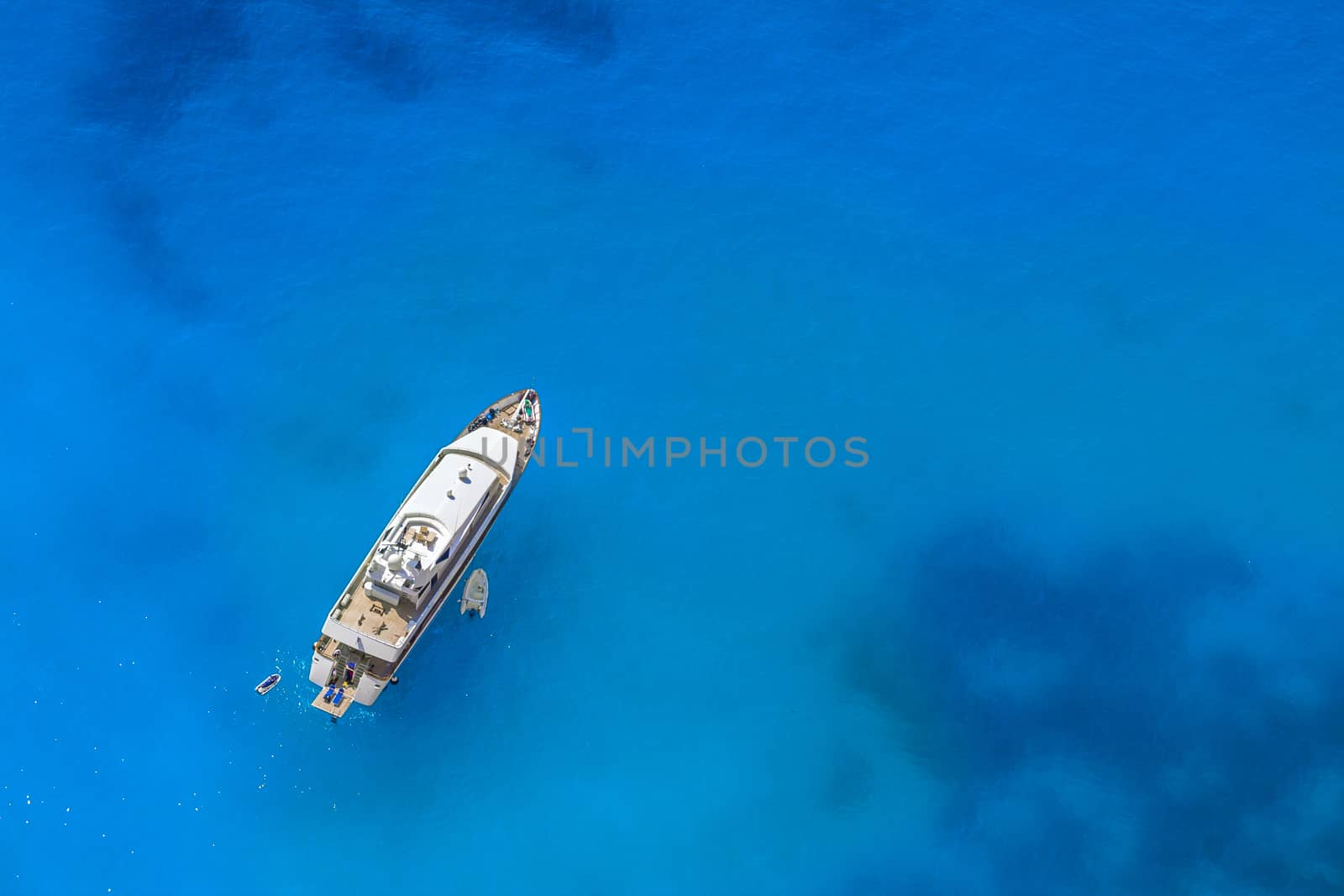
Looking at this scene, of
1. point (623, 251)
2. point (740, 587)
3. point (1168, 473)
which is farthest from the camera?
point (623, 251)

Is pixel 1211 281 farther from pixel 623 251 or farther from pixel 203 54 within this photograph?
pixel 203 54

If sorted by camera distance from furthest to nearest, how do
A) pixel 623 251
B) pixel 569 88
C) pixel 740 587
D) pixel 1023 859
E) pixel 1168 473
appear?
pixel 569 88 → pixel 623 251 → pixel 1168 473 → pixel 740 587 → pixel 1023 859

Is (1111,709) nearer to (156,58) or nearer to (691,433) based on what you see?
(691,433)

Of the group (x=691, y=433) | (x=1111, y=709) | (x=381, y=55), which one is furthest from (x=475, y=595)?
(x=381, y=55)

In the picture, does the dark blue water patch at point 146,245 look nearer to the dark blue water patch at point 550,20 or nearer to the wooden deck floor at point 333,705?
the dark blue water patch at point 550,20

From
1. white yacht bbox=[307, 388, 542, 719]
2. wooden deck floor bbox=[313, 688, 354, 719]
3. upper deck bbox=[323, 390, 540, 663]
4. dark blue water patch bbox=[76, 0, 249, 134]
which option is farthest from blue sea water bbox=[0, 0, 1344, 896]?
upper deck bbox=[323, 390, 540, 663]

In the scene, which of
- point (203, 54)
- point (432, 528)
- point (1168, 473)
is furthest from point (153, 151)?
point (1168, 473)

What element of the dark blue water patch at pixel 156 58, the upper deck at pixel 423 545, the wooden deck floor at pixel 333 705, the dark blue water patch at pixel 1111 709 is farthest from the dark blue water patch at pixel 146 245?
the dark blue water patch at pixel 1111 709
